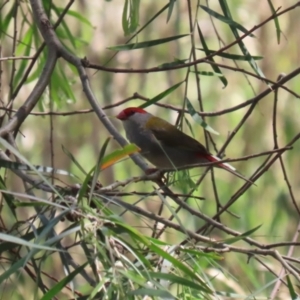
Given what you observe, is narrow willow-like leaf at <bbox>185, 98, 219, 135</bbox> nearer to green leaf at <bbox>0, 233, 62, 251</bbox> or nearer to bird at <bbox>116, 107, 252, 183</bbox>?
bird at <bbox>116, 107, 252, 183</bbox>

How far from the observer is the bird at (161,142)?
261 centimetres

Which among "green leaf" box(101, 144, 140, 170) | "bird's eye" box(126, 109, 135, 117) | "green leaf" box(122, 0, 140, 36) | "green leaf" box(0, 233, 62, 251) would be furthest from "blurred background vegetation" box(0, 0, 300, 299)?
"green leaf" box(0, 233, 62, 251)

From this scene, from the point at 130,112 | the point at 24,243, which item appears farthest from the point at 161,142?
the point at 24,243

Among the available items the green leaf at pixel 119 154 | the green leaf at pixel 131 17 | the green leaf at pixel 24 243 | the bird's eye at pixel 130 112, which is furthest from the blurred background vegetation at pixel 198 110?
the green leaf at pixel 24 243

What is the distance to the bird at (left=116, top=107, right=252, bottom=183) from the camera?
2.61 m

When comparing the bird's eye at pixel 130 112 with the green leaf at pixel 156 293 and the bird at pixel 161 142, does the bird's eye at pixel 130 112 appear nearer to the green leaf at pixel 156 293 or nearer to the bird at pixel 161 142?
the bird at pixel 161 142

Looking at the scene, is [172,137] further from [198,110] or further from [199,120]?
[198,110]

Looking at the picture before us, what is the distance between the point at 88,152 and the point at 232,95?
56.6 inches

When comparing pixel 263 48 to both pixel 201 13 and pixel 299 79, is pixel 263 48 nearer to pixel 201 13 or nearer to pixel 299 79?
pixel 299 79

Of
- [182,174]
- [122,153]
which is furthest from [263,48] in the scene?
[122,153]

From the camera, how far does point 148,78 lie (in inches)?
228

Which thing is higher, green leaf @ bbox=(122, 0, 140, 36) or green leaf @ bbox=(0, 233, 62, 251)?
green leaf @ bbox=(122, 0, 140, 36)

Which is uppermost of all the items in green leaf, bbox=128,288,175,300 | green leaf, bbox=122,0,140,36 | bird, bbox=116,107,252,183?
green leaf, bbox=122,0,140,36

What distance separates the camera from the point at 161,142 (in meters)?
2.75
